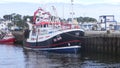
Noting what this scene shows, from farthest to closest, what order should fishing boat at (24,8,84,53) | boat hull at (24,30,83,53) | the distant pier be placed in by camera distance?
fishing boat at (24,8,84,53) < boat hull at (24,30,83,53) < the distant pier

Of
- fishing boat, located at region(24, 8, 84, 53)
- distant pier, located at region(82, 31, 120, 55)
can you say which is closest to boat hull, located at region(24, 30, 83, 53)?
fishing boat, located at region(24, 8, 84, 53)

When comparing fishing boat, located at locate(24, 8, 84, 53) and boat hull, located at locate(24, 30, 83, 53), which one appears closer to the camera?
boat hull, located at locate(24, 30, 83, 53)

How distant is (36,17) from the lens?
227ft

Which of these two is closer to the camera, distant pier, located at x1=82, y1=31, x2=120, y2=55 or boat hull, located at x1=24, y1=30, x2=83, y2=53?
distant pier, located at x1=82, y1=31, x2=120, y2=55

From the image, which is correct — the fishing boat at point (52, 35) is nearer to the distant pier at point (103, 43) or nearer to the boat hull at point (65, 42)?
the boat hull at point (65, 42)

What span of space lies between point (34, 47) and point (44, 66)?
23.9 m

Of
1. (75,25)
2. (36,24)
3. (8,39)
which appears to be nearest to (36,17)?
(36,24)

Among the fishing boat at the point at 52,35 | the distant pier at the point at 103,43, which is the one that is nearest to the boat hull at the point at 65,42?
the fishing boat at the point at 52,35

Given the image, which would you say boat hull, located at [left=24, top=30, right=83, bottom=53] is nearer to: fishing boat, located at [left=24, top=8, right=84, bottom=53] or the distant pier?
fishing boat, located at [left=24, top=8, right=84, bottom=53]

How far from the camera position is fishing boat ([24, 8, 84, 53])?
58.0m

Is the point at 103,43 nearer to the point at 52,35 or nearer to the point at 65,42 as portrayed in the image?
the point at 65,42

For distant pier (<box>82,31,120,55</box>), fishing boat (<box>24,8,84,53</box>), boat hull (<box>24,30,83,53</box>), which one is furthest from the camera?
fishing boat (<box>24,8,84,53</box>)

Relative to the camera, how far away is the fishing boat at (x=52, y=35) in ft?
190

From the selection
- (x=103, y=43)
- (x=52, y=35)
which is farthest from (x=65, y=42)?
(x=103, y=43)
